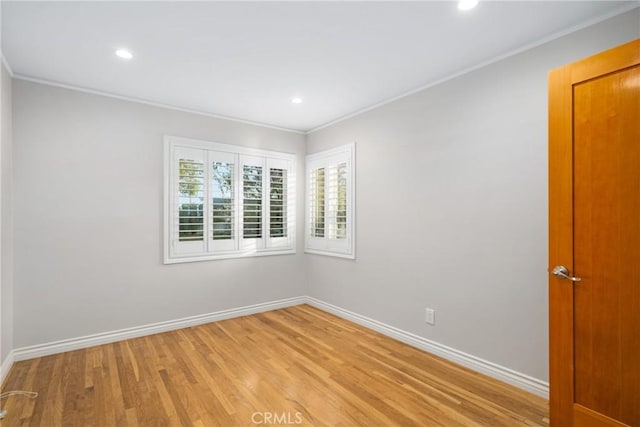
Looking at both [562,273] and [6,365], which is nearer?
[562,273]

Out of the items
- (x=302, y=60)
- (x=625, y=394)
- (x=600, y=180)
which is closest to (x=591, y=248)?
(x=600, y=180)

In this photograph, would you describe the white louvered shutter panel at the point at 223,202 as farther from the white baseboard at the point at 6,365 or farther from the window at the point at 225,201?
the white baseboard at the point at 6,365

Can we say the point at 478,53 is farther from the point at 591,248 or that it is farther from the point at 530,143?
the point at 591,248

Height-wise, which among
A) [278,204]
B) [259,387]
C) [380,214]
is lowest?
[259,387]

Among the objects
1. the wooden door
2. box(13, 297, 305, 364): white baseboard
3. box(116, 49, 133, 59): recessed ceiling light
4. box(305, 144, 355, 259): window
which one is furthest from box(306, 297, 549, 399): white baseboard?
box(116, 49, 133, 59): recessed ceiling light

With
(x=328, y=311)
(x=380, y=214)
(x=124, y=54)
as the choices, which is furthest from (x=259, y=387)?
(x=124, y=54)

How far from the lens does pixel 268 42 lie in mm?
2357

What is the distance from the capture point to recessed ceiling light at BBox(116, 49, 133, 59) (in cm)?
247

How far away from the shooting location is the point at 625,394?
1606 millimetres

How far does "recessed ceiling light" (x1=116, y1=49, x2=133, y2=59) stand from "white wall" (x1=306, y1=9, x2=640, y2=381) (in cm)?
243

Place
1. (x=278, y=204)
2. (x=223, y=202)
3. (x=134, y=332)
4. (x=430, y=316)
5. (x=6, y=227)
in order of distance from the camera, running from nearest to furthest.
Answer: (x=6, y=227) < (x=430, y=316) < (x=134, y=332) < (x=223, y=202) < (x=278, y=204)

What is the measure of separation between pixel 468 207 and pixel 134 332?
363 centimetres

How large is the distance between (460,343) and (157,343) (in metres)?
2.97

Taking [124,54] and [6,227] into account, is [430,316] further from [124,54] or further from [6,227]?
[6,227]
